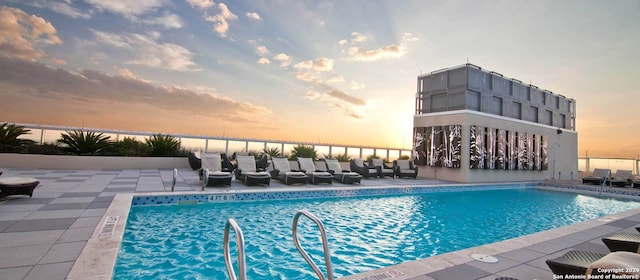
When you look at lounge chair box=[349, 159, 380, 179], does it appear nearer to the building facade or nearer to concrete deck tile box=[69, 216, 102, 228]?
the building facade

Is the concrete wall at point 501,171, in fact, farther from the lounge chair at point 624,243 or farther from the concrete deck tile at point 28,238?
the concrete deck tile at point 28,238

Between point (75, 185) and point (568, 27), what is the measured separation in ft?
49.4

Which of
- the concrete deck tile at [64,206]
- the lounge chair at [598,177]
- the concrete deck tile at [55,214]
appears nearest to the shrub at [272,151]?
the concrete deck tile at [64,206]

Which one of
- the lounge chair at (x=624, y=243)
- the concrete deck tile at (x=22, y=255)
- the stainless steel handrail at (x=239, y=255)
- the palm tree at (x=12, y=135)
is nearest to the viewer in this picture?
the stainless steel handrail at (x=239, y=255)

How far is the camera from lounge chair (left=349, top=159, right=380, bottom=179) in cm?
1124

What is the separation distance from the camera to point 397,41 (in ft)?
36.1

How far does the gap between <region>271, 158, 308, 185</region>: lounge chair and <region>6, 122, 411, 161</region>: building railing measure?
12.4ft

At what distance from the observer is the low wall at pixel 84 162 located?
9391mm

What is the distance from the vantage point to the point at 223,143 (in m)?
13.5

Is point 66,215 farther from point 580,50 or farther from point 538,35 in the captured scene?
point 580,50

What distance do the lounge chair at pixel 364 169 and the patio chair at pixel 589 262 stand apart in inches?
356

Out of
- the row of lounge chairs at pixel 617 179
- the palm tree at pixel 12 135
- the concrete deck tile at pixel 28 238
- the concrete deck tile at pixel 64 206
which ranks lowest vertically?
the concrete deck tile at pixel 28 238

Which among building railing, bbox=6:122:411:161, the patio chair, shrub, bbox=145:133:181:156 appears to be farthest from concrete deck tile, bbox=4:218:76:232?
building railing, bbox=6:122:411:161

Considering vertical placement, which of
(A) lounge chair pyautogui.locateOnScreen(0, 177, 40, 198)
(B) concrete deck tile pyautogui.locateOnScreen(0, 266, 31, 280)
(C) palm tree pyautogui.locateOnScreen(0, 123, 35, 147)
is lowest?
(B) concrete deck tile pyautogui.locateOnScreen(0, 266, 31, 280)
